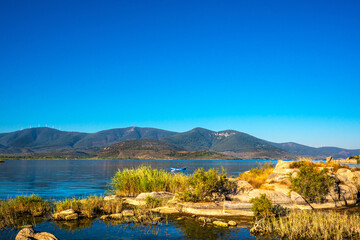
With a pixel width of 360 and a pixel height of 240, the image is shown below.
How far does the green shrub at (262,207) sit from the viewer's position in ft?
49.4

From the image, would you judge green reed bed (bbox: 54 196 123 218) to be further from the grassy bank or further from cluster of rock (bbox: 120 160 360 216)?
the grassy bank

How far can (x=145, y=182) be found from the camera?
22.2 metres

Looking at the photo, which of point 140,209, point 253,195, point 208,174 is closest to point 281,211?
point 253,195

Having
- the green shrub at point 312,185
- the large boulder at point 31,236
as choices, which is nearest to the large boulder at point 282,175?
the green shrub at point 312,185

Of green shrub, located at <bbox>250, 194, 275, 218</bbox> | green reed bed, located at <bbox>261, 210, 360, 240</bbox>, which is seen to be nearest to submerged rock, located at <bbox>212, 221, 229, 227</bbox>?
green reed bed, located at <bbox>261, 210, 360, 240</bbox>

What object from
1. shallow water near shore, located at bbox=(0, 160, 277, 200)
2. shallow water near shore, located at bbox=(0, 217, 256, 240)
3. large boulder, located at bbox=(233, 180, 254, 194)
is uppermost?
large boulder, located at bbox=(233, 180, 254, 194)

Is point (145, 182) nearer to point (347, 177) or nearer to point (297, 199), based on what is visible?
point (297, 199)

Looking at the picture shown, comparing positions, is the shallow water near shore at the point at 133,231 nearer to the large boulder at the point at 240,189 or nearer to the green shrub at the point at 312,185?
the large boulder at the point at 240,189

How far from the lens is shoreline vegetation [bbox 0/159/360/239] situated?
42.3 feet

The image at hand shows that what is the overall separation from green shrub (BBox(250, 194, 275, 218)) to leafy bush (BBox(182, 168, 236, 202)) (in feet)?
8.34

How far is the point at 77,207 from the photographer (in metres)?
16.4

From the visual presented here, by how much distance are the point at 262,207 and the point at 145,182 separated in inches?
388

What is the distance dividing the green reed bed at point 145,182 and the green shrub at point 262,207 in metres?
7.28

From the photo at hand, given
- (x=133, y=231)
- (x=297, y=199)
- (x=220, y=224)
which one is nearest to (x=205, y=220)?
(x=220, y=224)
